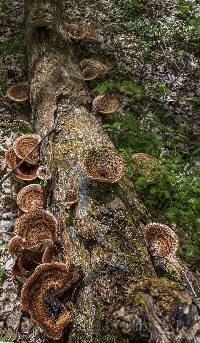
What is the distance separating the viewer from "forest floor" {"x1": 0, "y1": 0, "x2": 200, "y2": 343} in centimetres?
559

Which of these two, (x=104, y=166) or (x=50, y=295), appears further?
(x=104, y=166)

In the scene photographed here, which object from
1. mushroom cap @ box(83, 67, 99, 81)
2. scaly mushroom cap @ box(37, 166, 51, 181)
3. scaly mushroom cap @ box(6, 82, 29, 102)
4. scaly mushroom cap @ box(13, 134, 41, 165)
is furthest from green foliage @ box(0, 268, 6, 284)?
mushroom cap @ box(83, 67, 99, 81)

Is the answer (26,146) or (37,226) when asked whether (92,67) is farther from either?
(37,226)

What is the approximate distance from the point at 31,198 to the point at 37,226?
2.64 feet

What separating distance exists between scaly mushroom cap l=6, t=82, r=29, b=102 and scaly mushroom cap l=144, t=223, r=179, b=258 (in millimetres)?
4111

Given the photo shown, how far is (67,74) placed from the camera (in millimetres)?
Result: 6820

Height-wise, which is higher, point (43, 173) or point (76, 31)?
point (76, 31)

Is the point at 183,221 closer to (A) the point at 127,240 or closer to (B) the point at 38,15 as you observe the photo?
(A) the point at 127,240

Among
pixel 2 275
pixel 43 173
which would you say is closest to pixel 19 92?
pixel 43 173

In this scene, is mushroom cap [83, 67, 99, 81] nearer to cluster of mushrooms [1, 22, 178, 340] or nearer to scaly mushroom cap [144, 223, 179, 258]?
cluster of mushrooms [1, 22, 178, 340]

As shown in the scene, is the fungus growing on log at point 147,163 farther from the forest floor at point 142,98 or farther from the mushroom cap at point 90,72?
the mushroom cap at point 90,72

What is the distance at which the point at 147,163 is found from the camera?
20.0ft

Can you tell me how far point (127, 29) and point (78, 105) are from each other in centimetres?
466

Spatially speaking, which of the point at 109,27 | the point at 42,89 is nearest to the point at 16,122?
the point at 42,89
